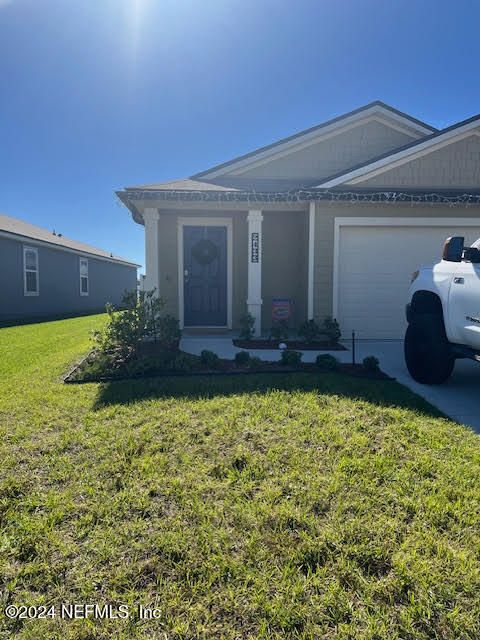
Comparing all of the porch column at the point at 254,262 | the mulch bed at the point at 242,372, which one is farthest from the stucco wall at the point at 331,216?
the mulch bed at the point at 242,372

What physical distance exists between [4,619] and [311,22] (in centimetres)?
1019

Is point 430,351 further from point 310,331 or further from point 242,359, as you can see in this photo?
point 310,331

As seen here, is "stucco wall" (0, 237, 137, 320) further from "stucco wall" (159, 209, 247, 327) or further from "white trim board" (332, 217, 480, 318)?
"white trim board" (332, 217, 480, 318)

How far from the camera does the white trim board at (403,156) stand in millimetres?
7422

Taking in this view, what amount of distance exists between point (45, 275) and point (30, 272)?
0.96 meters

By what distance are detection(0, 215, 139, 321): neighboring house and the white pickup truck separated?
1361cm

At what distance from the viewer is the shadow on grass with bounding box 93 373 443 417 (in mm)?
3997

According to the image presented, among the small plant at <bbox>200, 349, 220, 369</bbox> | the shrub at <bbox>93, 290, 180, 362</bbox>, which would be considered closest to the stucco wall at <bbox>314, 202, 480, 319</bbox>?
the small plant at <bbox>200, 349, 220, 369</bbox>

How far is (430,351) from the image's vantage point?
14.5 feet

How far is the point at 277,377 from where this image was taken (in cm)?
484

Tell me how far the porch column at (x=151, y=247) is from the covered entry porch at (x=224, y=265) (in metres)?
0.44

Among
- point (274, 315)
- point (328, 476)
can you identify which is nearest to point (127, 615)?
point (328, 476)

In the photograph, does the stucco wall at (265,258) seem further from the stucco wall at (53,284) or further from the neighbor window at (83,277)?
the neighbor window at (83,277)

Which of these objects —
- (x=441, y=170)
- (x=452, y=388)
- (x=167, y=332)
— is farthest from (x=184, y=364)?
(x=441, y=170)
